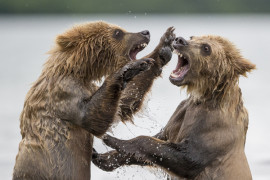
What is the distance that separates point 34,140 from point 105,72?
1.29 metres

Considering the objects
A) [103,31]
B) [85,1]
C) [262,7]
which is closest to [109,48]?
[103,31]

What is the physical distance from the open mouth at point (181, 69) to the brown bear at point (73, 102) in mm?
438

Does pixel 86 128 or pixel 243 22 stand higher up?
pixel 243 22

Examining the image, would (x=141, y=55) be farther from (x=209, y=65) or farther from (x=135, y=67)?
(x=135, y=67)

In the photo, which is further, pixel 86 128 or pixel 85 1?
pixel 85 1

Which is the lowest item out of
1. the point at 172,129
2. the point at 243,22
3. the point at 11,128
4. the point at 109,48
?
the point at 172,129

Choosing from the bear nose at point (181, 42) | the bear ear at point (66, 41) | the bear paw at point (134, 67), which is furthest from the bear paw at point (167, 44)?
the bear ear at point (66, 41)

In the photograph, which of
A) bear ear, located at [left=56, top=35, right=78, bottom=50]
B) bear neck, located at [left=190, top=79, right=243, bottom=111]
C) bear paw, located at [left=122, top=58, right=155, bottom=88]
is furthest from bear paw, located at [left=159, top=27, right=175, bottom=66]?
bear ear, located at [left=56, top=35, right=78, bottom=50]

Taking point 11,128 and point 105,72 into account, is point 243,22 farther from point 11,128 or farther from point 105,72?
point 105,72

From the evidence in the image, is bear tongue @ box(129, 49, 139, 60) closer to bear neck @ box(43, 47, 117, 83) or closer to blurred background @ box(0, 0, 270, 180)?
bear neck @ box(43, 47, 117, 83)

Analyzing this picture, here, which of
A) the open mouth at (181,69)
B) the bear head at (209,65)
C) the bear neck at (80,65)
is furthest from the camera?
the open mouth at (181,69)

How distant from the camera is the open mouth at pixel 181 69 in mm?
9414

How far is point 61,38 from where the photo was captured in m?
9.34

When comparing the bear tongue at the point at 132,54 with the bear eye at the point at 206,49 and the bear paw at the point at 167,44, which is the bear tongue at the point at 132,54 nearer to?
the bear paw at the point at 167,44
